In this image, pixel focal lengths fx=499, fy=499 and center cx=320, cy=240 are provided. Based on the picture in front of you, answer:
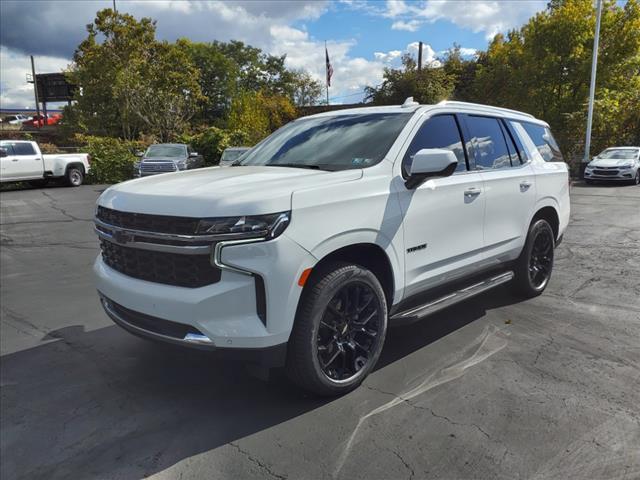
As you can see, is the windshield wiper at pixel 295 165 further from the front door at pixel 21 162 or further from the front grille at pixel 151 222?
the front door at pixel 21 162

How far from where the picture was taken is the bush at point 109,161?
888 inches

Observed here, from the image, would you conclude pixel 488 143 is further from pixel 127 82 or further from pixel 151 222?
pixel 127 82

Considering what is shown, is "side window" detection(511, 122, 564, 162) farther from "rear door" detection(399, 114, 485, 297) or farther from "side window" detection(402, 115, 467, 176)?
"rear door" detection(399, 114, 485, 297)

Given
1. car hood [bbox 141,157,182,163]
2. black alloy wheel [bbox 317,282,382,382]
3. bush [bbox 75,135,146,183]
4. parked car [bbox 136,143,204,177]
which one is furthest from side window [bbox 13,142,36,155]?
black alloy wheel [bbox 317,282,382,382]

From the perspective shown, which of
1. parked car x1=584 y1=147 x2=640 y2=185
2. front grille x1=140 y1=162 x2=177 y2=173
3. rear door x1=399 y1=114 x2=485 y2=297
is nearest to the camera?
rear door x1=399 y1=114 x2=485 y2=297

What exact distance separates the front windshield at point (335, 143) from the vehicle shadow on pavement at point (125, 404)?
5.17 ft

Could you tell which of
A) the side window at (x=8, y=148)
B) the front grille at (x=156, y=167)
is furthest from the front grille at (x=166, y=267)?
the side window at (x=8, y=148)

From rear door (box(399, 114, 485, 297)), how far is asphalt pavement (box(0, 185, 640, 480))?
69cm

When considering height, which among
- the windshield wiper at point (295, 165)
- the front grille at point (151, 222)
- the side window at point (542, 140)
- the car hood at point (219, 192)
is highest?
the side window at point (542, 140)

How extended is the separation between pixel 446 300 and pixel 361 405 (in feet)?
3.88

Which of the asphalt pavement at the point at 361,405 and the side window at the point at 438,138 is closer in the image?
the asphalt pavement at the point at 361,405

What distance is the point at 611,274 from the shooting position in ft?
20.6

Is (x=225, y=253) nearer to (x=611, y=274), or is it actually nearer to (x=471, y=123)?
(x=471, y=123)

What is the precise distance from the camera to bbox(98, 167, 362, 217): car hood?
2.72 metres
